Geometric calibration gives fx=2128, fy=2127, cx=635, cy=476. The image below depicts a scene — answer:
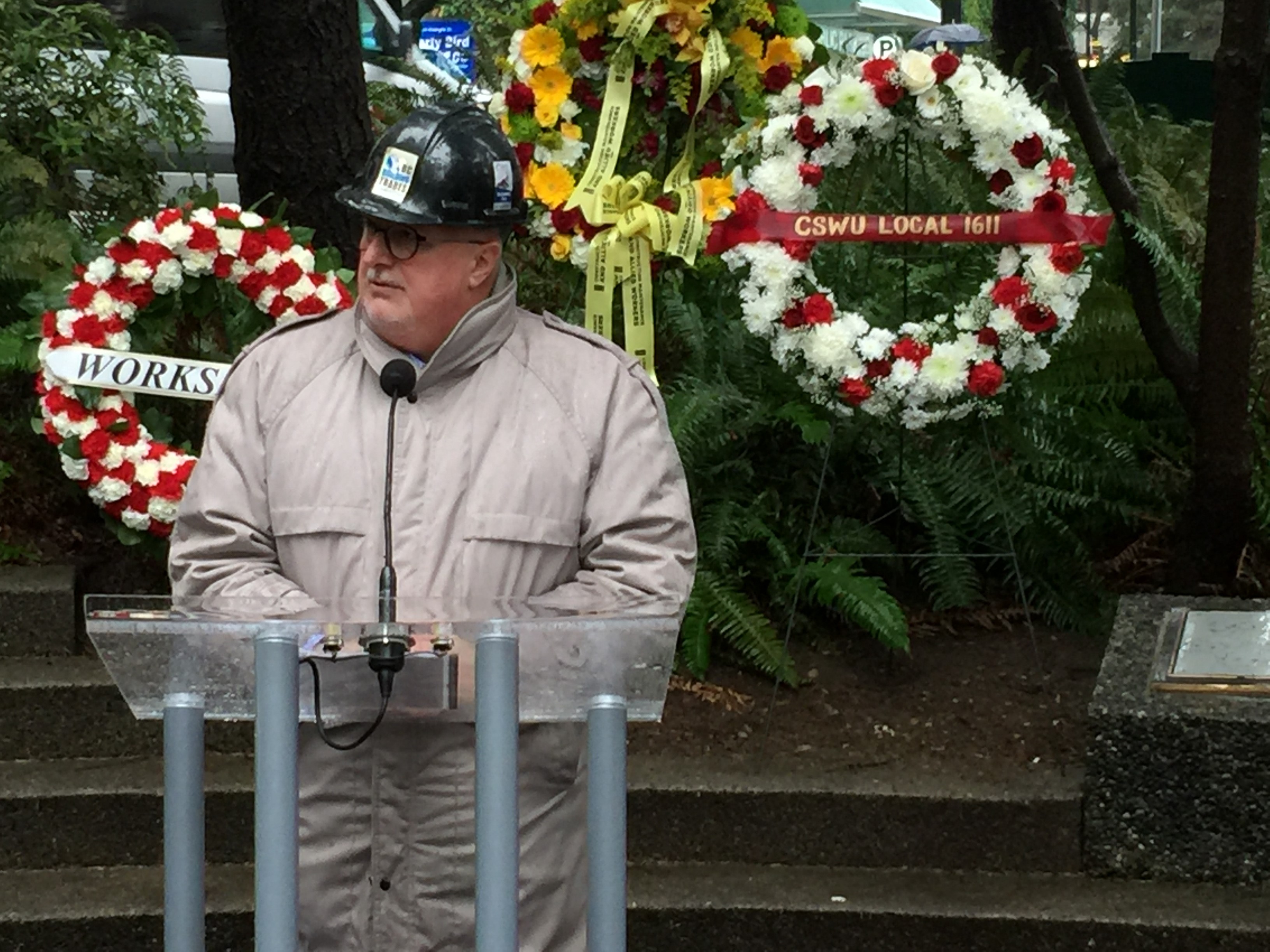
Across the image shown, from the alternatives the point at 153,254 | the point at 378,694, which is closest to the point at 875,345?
the point at 153,254

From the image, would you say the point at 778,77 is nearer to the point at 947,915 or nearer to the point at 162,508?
the point at 162,508

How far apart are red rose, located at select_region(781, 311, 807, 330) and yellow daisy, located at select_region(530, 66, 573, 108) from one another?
39.0 inches

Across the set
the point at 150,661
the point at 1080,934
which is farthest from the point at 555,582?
the point at 1080,934

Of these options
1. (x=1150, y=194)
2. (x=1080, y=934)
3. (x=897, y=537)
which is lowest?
(x=1080, y=934)

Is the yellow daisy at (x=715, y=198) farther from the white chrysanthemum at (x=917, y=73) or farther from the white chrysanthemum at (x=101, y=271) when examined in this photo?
the white chrysanthemum at (x=101, y=271)

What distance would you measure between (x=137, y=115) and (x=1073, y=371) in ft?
13.3

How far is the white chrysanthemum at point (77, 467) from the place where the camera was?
6.57 metres

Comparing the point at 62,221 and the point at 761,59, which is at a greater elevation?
the point at 761,59

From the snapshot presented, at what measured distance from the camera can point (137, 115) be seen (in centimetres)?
→ 884

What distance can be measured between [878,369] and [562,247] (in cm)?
107

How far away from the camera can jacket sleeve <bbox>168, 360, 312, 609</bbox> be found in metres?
3.44

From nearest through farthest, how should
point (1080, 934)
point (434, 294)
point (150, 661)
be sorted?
point (150, 661) → point (434, 294) → point (1080, 934)

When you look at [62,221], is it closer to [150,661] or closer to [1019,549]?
[1019,549]

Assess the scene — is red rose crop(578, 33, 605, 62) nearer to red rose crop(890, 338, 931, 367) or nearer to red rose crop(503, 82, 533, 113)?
red rose crop(503, 82, 533, 113)
